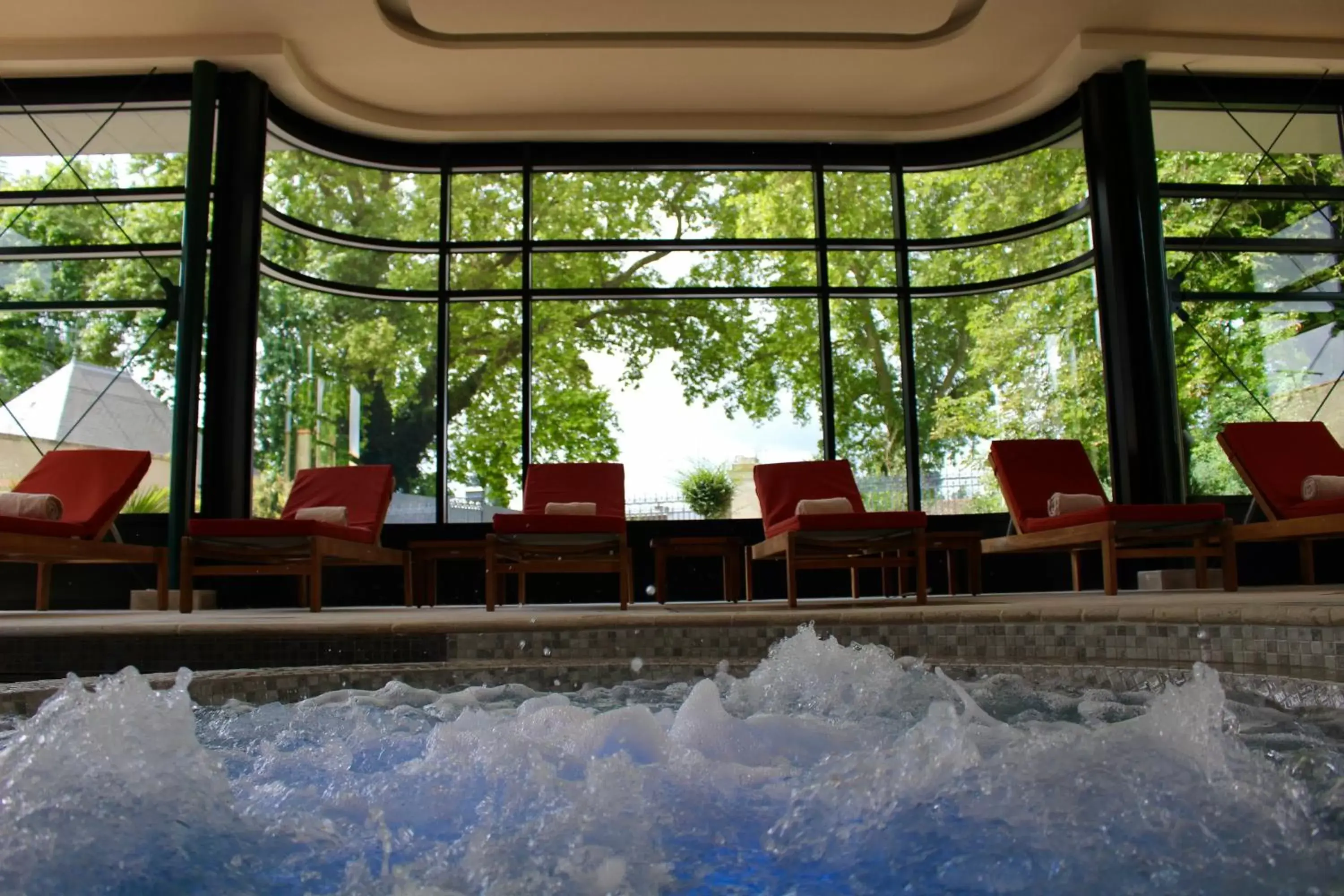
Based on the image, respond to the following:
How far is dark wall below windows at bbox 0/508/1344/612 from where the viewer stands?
7059mm

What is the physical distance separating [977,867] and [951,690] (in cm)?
161

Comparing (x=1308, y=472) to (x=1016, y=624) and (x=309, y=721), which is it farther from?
(x=309, y=721)

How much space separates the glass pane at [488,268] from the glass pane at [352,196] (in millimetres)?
270

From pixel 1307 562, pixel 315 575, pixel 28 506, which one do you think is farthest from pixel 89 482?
pixel 1307 562

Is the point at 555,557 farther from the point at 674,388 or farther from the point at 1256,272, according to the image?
the point at 1256,272

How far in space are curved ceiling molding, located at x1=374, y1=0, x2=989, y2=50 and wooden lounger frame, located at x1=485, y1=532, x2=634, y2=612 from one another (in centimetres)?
334

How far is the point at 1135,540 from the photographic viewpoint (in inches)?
226

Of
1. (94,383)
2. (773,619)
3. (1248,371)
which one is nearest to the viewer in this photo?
(773,619)

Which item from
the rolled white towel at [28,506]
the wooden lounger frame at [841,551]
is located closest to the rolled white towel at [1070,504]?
the wooden lounger frame at [841,551]

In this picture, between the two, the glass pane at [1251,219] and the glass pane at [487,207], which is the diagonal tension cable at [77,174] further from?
the glass pane at [1251,219]

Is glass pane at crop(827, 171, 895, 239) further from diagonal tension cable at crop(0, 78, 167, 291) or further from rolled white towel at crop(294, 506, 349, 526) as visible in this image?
diagonal tension cable at crop(0, 78, 167, 291)

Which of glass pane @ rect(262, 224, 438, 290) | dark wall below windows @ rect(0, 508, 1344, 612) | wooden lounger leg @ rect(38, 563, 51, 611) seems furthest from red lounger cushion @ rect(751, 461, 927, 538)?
wooden lounger leg @ rect(38, 563, 51, 611)

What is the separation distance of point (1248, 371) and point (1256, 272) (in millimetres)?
740

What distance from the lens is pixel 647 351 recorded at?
832 centimetres
